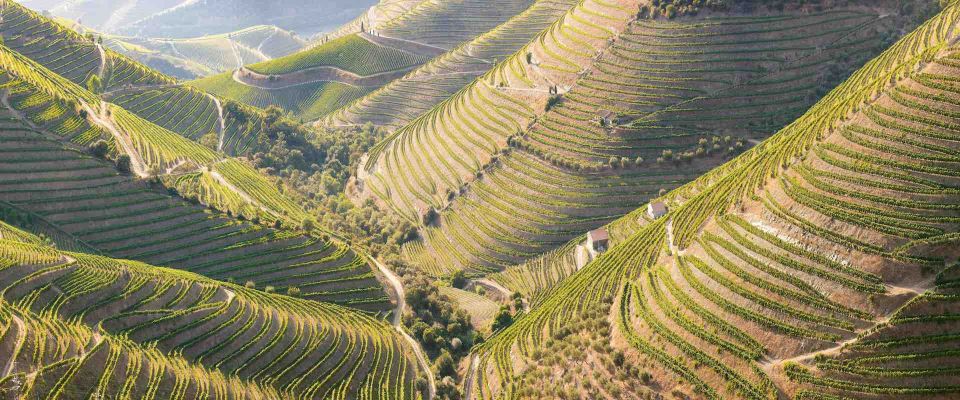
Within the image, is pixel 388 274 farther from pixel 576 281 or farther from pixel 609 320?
pixel 609 320

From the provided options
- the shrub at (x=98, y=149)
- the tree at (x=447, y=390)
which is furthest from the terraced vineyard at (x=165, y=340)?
the shrub at (x=98, y=149)

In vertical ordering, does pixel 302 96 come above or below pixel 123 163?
above

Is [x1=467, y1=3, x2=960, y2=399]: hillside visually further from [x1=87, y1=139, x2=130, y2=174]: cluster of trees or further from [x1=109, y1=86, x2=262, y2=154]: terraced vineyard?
[x1=109, y1=86, x2=262, y2=154]: terraced vineyard

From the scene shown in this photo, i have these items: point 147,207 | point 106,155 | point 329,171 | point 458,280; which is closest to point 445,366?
point 458,280

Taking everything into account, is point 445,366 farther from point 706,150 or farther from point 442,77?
point 442,77

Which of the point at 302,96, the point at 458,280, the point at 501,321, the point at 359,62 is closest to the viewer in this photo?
the point at 501,321

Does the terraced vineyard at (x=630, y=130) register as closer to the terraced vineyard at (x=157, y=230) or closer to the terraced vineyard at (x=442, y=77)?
the terraced vineyard at (x=157, y=230)
